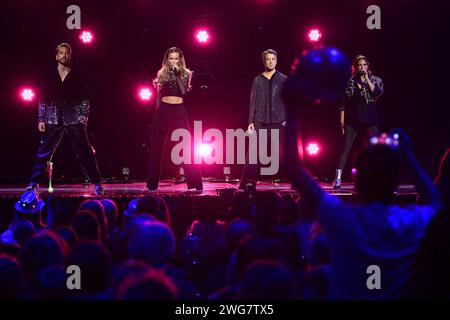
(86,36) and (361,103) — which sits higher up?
(86,36)

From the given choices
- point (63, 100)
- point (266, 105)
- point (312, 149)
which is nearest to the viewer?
point (63, 100)

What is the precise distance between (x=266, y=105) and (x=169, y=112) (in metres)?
1.55

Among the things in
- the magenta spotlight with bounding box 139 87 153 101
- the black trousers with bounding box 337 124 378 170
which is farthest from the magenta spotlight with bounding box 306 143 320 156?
the magenta spotlight with bounding box 139 87 153 101

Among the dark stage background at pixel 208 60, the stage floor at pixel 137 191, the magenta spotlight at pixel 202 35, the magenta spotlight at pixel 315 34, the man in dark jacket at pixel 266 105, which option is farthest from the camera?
the magenta spotlight at pixel 202 35

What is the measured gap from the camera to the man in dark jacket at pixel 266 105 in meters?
7.72

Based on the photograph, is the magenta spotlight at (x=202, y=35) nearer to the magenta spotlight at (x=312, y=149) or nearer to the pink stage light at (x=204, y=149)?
the pink stage light at (x=204, y=149)

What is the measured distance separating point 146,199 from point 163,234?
5.05 feet

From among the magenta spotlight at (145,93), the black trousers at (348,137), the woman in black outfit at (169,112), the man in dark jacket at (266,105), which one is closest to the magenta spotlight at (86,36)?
the magenta spotlight at (145,93)

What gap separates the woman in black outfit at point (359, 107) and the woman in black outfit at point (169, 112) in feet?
8.07

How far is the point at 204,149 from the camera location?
36.3ft

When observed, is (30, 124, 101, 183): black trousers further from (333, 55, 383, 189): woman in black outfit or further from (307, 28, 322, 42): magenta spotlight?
(307, 28, 322, 42): magenta spotlight

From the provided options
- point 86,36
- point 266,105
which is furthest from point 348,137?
point 86,36

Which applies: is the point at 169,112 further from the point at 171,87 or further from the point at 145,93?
the point at 145,93
